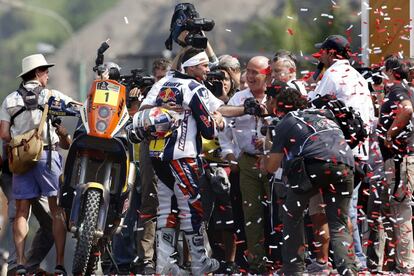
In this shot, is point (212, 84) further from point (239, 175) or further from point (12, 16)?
point (12, 16)

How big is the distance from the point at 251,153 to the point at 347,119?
1.73 meters

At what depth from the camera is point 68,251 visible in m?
42.8

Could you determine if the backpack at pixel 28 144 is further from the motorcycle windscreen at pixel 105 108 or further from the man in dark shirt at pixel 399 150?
the man in dark shirt at pixel 399 150

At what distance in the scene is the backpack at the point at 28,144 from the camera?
1648 centimetres

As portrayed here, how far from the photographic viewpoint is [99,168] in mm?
15891

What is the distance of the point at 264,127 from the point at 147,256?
73.5 inches

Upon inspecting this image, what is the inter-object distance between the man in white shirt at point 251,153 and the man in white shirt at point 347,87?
0.93 meters

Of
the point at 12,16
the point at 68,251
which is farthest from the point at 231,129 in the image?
the point at 12,16

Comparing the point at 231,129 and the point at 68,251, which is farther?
the point at 68,251

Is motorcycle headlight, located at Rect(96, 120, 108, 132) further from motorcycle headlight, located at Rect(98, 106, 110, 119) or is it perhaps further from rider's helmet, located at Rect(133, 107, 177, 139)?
rider's helmet, located at Rect(133, 107, 177, 139)

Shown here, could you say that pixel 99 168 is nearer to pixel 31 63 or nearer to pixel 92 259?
pixel 92 259

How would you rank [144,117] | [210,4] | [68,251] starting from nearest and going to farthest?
[144,117]
[68,251]
[210,4]

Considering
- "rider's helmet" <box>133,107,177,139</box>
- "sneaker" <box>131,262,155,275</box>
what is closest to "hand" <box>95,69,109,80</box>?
"rider's helmet" <box>133,107,177,139</box>

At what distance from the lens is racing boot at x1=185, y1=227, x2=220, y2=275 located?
52.1 ft
